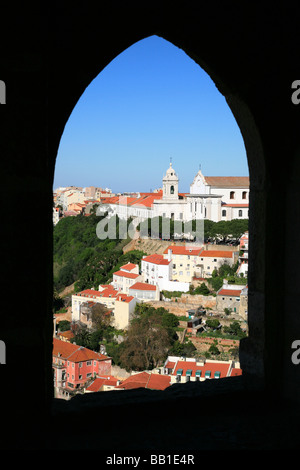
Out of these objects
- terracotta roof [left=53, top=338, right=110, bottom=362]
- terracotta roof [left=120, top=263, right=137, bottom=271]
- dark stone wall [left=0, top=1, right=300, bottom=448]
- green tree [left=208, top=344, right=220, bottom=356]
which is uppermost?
dark stone wall [left=0, top=1, right=300, bottom=448]

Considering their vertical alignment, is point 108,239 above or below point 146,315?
above

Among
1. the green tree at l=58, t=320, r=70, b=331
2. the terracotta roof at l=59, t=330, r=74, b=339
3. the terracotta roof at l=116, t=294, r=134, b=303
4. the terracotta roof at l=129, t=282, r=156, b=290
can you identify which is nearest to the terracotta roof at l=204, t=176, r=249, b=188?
the terracotta roof at l=129, t=282, r=156, b=290

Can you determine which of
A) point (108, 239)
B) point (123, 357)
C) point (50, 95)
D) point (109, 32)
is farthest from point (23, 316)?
point (108, 239)

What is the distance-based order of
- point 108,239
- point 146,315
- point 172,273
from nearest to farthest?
point 146,315
point 172,273
point 108,239

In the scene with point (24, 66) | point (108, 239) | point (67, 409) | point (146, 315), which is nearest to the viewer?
point (24, 66)

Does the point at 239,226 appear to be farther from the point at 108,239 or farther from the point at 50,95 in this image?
the point at 50,95

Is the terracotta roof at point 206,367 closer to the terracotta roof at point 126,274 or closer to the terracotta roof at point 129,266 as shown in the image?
the terracotta roof at point 126,274

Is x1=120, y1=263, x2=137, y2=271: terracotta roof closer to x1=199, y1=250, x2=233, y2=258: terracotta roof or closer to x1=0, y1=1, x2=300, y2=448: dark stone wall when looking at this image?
x1=199, y1=250, x2=233, y2=258: terracotta roof
